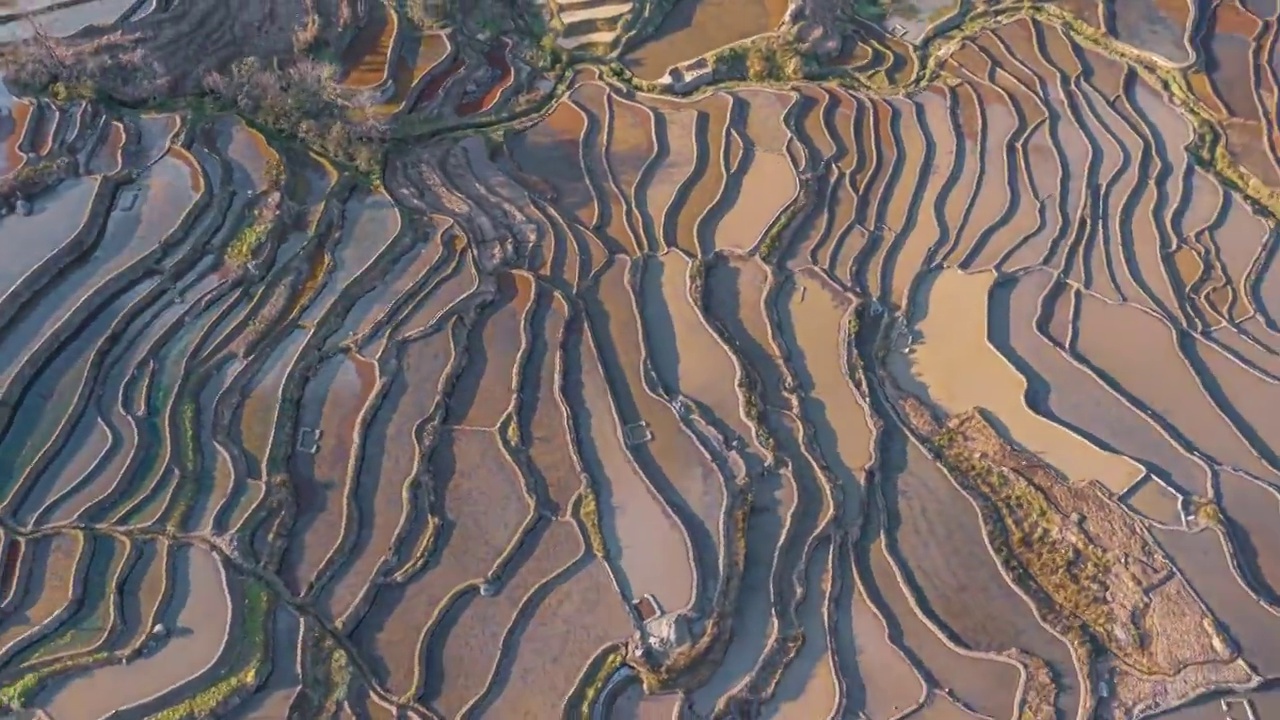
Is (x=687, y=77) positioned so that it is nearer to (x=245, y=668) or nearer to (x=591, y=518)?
(x=591, y=518)

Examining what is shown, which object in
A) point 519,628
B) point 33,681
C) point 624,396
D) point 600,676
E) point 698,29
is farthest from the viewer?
point 698,29

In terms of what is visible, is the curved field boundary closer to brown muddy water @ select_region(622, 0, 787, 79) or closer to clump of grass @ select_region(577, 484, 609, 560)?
brown muddy water @ select_region(622, 0, 787, 79)

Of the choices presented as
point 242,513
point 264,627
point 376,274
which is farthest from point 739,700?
point 376,274

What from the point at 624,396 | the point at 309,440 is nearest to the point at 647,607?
the point at 624,396

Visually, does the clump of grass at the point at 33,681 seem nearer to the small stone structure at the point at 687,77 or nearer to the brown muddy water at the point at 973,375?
the brown muddy water at the point at 973,375

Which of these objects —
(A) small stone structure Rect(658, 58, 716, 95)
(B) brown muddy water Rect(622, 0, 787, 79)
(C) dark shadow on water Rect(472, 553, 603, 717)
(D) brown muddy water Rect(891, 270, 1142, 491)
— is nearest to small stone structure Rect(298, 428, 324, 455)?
(C) dark shadow on water Rect(472, 553, 603, 717)
